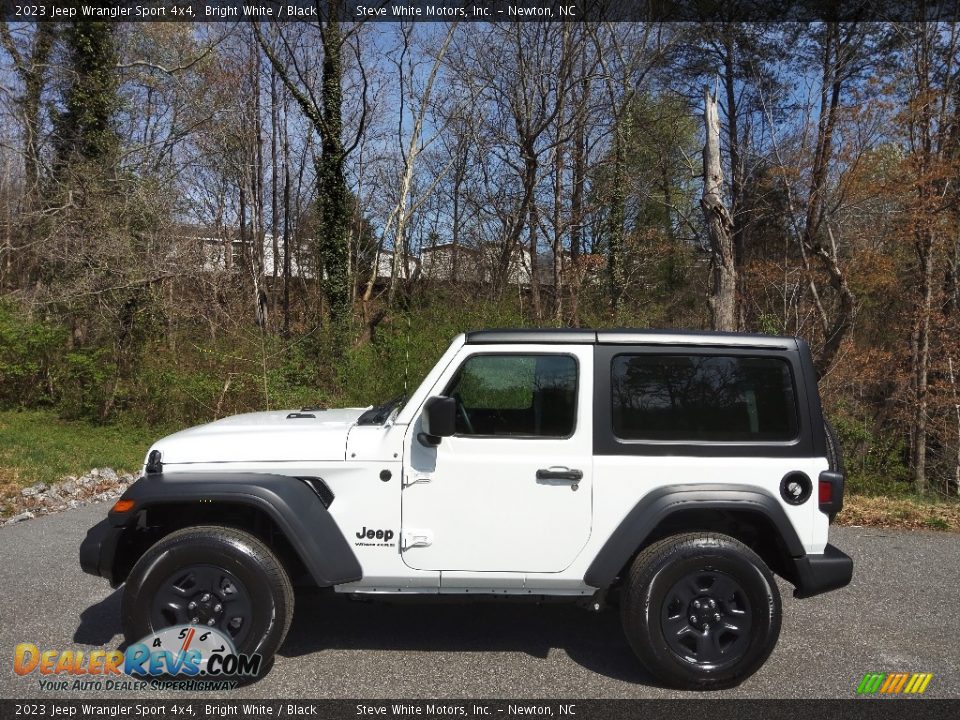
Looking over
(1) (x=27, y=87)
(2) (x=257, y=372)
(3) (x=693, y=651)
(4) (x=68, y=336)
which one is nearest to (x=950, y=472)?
(2) (x=257, y=372)

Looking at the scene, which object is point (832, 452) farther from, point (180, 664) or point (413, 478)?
point (180, 664)

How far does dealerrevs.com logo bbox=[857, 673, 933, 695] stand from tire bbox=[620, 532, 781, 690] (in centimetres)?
57

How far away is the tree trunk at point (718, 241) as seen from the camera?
1230 centimetres

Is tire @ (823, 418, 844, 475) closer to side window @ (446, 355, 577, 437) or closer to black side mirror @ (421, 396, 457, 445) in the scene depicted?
side window @ (446, 355, 577, 437)

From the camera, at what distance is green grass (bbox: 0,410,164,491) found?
930 cm

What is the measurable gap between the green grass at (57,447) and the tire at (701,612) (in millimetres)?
7508

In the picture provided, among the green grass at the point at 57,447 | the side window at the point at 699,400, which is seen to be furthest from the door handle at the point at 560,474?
the green grass at the point at 57,447

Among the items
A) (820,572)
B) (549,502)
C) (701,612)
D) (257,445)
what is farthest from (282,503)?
(820,572)

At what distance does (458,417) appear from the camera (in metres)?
4.09

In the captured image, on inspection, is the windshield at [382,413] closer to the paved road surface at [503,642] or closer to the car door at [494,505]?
the car door at [494,505]

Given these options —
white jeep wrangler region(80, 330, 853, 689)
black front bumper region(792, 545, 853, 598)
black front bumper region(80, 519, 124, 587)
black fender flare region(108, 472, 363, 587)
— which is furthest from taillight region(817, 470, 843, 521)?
black front bumper region(80, 519, 124, 587)

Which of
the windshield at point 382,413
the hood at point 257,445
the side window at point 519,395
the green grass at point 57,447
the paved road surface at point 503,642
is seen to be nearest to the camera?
the paved road surface at point 503,642

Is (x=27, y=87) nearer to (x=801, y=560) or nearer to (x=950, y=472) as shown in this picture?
(x=801, y=560)

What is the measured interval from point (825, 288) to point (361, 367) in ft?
47.8
